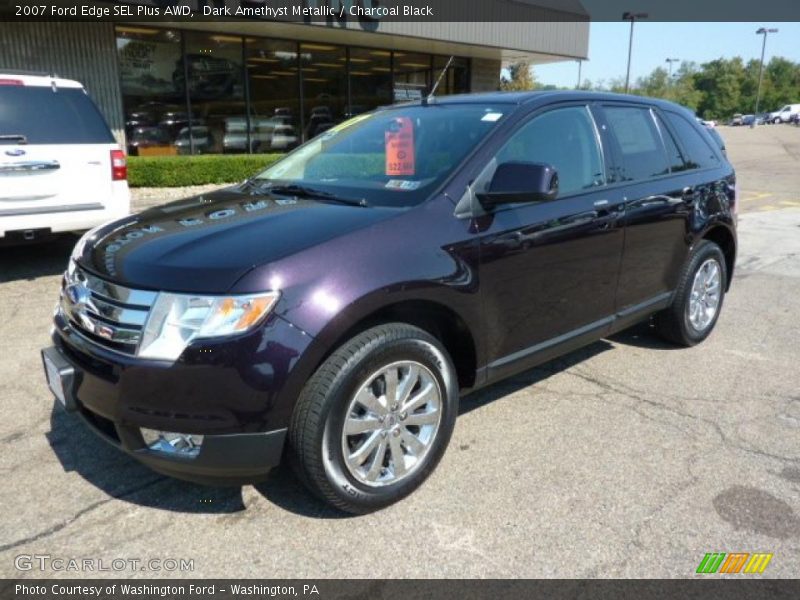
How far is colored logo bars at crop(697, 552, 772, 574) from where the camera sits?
95.0 inches

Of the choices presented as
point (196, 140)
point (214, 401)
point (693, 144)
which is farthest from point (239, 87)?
point (214, 401)

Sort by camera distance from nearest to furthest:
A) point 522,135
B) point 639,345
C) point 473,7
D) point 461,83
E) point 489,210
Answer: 1. point 489,210
2. point 522,135
3. point 639,345
4. point 473,7
5. point 461,83

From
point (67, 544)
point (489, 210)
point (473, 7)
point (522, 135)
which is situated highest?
point (473, 7)

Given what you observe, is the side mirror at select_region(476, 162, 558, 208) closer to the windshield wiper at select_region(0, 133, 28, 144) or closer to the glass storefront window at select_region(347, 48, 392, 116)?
the windshield wiper at select_region(0, 133, 28, 144)

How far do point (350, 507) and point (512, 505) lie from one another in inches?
27.4

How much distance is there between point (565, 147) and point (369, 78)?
1467 centimetres

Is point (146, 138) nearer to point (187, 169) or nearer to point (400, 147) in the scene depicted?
point (187, 169)

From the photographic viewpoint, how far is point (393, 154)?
3396mm

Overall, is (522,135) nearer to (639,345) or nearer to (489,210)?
(489,210)

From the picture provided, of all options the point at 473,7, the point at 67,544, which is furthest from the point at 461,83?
the point at 67,544

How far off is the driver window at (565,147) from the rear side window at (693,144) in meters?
1.15

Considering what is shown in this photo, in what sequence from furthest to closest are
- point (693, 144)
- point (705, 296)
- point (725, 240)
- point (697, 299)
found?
point (725, 240)
point (705, 296)
point (697, 299)
point (693, 144)

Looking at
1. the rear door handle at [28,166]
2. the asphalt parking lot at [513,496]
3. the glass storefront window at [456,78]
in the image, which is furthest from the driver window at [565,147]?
the glass storefront window at [456,78]

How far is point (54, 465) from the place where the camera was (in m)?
3.06
